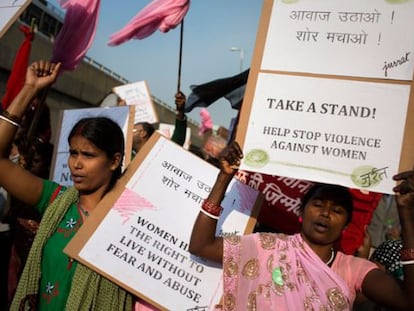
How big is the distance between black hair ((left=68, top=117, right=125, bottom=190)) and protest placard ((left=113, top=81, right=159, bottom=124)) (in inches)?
152

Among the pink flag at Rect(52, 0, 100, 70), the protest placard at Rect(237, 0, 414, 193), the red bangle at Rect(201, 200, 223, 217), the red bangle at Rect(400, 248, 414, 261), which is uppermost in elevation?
the pink flag at Rect(52, 0, 100, 70)

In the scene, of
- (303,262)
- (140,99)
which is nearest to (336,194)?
(303,262)

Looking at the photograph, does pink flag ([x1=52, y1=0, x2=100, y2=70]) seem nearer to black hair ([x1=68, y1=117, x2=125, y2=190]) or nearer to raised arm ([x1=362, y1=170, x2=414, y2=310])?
black hair ([x1=68, y1=117, x2=125, y2=190])

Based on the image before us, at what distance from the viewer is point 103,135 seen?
209 centimetres

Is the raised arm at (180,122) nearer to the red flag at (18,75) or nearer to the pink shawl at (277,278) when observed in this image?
the red flag at (18,75)

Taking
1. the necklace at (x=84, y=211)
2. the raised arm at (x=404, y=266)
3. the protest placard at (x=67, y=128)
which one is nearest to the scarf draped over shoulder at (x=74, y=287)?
the necklace at (x=84, y=211)

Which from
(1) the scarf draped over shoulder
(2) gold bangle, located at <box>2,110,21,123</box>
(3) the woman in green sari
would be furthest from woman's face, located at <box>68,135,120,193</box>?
(2) gold bangle, located at <box>2,110,21,123</box>

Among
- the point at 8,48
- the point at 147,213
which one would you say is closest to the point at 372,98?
the point at 147,213

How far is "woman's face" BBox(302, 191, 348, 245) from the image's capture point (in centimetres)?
199

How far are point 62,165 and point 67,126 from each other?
30 cm

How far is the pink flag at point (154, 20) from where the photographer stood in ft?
10.0

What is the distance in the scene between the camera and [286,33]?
2.03 m

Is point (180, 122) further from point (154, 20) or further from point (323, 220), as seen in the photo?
point (323, 220)

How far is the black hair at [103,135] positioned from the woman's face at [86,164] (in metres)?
0.02
